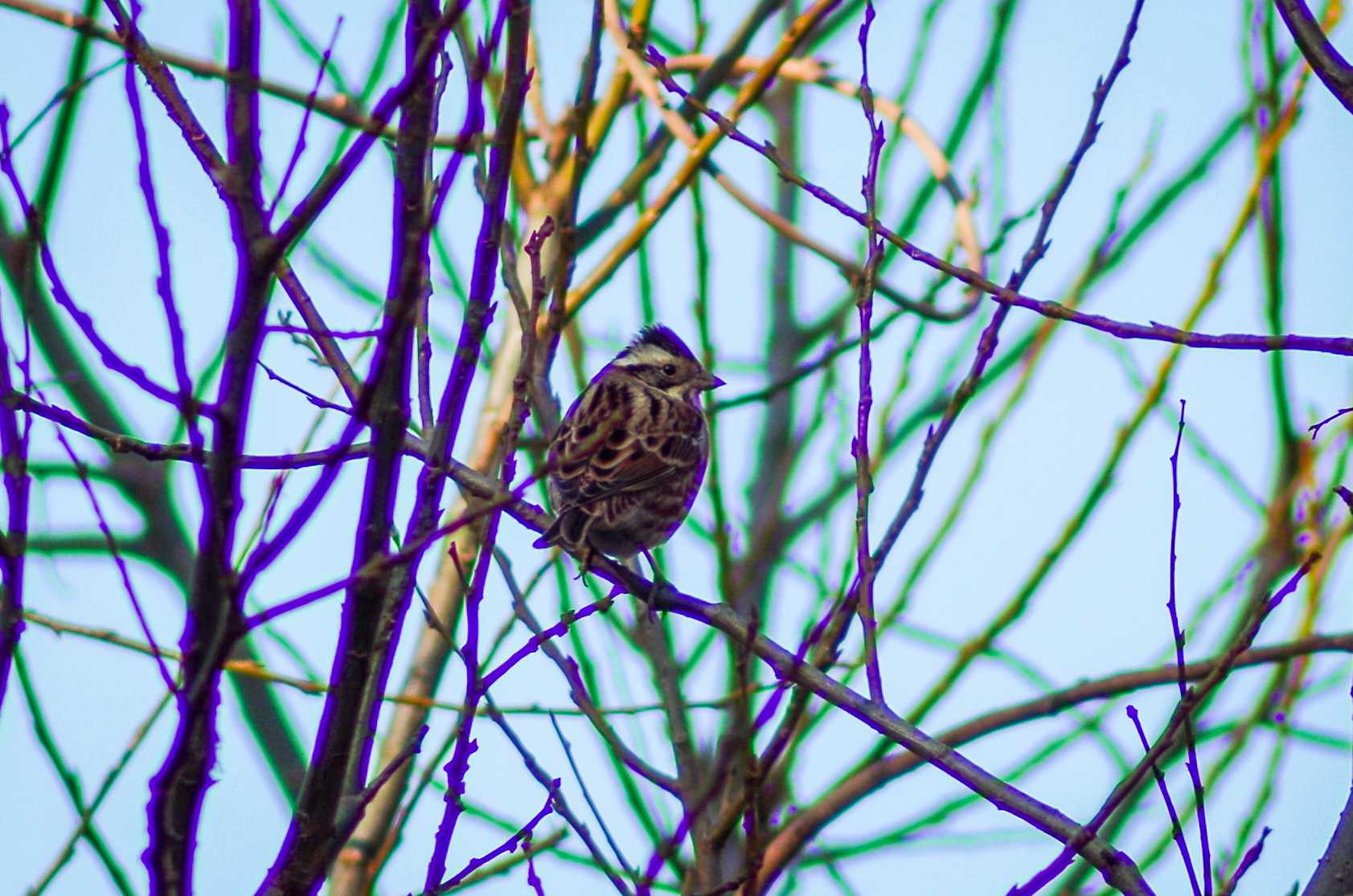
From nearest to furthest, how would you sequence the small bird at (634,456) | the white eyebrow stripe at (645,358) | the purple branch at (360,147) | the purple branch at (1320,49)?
the purple branch at (360,147), the purple branch at (1320,49), the small bird at (634,456), the white eyebrow stripe at (645,358)

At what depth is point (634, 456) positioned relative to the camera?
662 cm

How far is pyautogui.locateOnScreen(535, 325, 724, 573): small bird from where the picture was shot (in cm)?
616

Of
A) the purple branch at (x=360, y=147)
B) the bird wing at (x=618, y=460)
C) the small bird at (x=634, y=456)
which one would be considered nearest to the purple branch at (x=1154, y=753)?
the purple branch at (x=360, y=147)

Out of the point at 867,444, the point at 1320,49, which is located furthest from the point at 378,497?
the point at 1320,49

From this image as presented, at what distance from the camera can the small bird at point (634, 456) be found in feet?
20.2

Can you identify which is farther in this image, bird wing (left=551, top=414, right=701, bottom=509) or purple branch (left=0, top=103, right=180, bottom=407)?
bird wing (left=551, top=414, right=701, bottom=509)

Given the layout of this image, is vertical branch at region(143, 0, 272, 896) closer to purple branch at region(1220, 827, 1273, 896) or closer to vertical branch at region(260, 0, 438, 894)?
vertical branch at region(260, 0, 438, 894)

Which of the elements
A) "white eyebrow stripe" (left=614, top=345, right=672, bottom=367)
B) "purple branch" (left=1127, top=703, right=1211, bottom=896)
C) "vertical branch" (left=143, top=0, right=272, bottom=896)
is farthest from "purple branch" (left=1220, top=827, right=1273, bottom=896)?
"white eyebrow stripe" (left=614, top=345, right=672, bottom=367)

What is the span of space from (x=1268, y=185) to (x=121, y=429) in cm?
553

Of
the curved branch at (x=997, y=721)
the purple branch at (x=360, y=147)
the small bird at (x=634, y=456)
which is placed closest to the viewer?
the purple branch at (x=360, y=147)

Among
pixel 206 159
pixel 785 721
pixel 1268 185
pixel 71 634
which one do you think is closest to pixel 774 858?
pixel 785 721

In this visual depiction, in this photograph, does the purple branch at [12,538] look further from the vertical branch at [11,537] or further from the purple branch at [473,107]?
the purple branch at [473,107]

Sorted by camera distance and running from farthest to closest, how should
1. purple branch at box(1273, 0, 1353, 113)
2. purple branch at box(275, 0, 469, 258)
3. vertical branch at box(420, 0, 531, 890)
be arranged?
purple branch at box(1273, 0, 1353, 113)
vertical branch at box(420, 0, 531, 890)
purple branch at box(275, 0, 469, 258)

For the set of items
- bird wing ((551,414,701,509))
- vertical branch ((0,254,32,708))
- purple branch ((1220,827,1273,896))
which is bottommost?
purple branch ((1220,827,1273,896))
